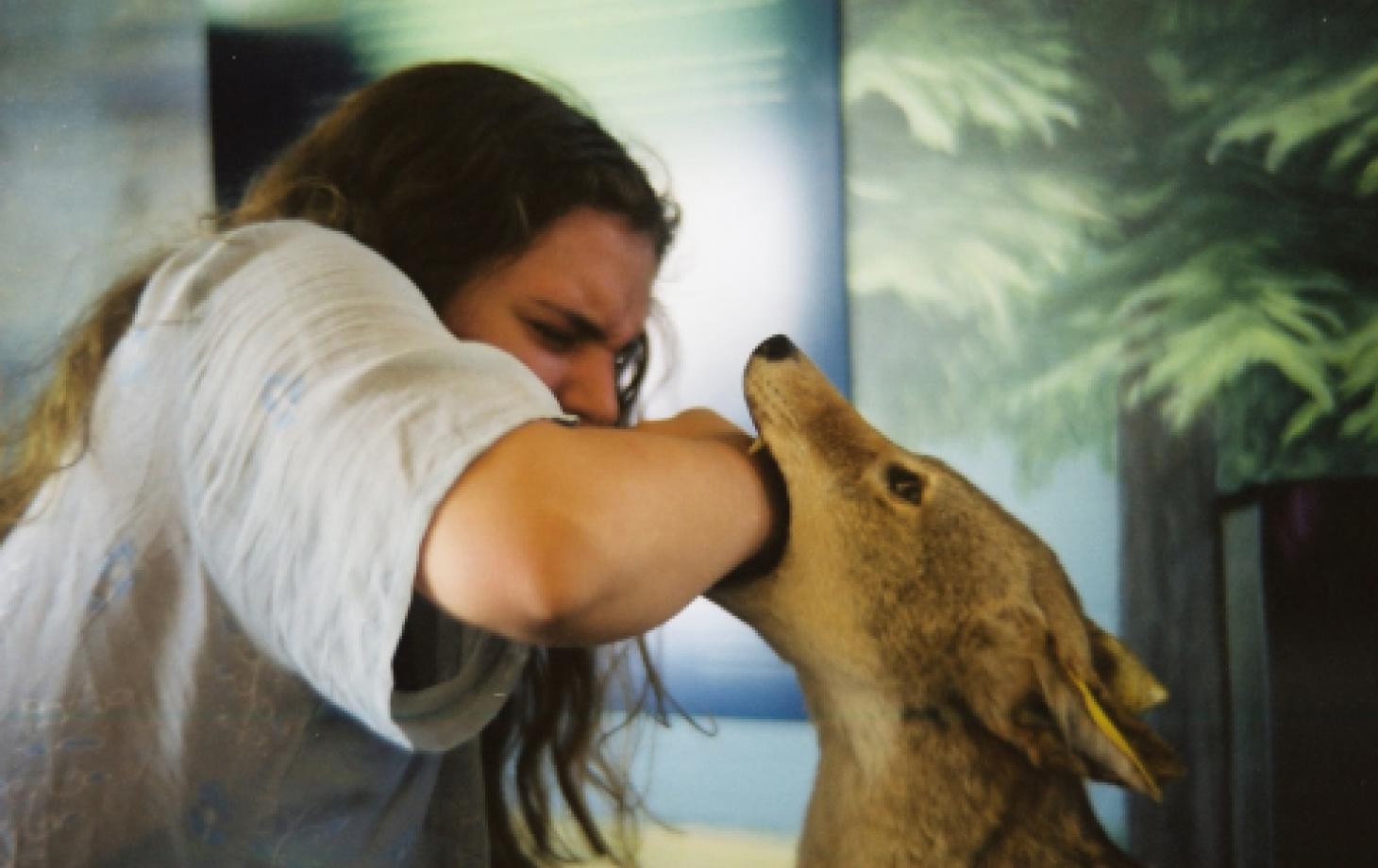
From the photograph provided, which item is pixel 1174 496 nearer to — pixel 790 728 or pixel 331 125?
pixel 790 728

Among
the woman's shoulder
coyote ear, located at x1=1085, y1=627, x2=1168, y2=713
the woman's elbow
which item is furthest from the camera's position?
coyote ear, located at x1=1085, y1=627, x2=1168, y2=713

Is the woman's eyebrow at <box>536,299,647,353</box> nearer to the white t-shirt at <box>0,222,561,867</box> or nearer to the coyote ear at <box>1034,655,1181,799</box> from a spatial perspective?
the white t-shirt at <box>0,222,561,867</box>

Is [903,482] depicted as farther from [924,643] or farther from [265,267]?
[265,267]

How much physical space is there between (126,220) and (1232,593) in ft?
2.65

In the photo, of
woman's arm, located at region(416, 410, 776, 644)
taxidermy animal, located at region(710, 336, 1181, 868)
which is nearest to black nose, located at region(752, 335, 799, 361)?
taxidermy animal, located at region(710, 336, 1181, 868)

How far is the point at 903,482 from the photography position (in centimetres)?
67

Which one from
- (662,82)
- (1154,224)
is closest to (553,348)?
(662,82)

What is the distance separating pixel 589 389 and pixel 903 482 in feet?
0.65

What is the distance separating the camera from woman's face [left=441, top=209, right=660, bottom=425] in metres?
0.68

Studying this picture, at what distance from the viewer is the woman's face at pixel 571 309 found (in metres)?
0.68

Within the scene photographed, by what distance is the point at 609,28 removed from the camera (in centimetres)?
73

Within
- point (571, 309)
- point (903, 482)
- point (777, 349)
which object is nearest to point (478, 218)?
point (571, 309)

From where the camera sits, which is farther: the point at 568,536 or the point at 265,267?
the point at 265,267

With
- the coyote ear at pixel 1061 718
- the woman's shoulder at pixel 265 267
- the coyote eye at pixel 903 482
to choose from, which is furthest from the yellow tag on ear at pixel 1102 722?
the woman's shoulder at pixel 265 267
